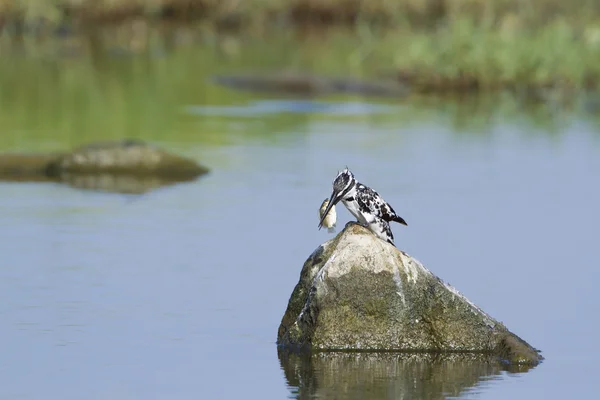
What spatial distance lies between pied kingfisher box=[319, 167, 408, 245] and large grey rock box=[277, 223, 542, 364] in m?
0.09

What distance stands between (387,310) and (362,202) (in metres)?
0.71

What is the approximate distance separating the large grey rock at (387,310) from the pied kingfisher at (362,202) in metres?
0.09

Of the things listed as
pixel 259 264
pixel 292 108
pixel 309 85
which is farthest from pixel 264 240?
pixel 309 85

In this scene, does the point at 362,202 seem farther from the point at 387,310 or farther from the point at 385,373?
the point at 385,373

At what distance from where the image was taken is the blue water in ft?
31.2

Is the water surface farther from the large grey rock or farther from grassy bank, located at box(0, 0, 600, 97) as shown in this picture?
grassy bank, located at box(0, 0, 600, 97)

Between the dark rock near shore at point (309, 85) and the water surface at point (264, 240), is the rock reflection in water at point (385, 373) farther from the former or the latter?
the dark rock near shore at point (309, 85)

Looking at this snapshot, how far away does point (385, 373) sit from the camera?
9609 millimetres

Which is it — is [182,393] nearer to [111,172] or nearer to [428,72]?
[111,172]

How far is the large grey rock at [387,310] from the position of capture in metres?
9.97

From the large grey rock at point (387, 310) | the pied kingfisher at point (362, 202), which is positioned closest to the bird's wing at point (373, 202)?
the pied kingfisher at point (362, 202)

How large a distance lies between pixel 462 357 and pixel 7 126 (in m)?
13.5

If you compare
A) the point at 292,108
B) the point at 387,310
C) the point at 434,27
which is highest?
the point at 434,27

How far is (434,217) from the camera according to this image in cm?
1527
